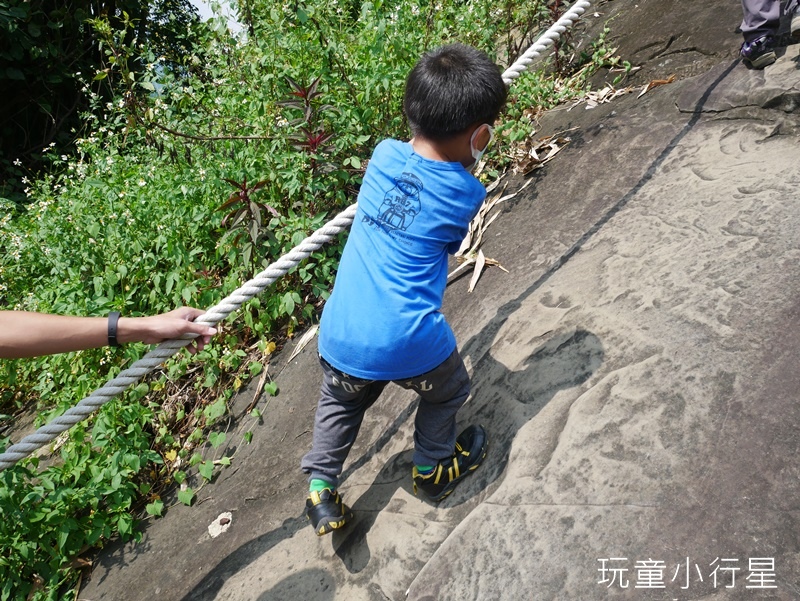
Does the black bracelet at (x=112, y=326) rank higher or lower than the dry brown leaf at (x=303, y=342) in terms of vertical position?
higher

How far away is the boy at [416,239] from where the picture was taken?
6.86 ft

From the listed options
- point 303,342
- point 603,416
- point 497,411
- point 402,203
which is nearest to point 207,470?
point 303,342

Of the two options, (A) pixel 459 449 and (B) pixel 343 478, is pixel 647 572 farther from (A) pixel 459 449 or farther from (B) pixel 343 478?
(B) pixel 343 478

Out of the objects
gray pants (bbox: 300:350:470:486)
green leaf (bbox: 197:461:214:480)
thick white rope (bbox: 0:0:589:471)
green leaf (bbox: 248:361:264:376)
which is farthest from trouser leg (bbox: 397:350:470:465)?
green leaf (bbox: 248:361:264:376)

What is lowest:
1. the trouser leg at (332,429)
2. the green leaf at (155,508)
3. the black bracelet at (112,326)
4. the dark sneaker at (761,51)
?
the green leaf at (155,508)

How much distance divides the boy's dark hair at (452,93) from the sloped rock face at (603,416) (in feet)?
3.35

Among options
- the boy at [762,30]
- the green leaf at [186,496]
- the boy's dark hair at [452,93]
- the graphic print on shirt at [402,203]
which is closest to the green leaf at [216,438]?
the green leaf at [186,496]

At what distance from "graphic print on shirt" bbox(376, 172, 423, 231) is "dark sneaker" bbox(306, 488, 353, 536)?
105 cm

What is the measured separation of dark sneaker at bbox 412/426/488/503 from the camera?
2352 mm

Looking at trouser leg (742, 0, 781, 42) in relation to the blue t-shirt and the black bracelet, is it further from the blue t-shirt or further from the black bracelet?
the black bracelet

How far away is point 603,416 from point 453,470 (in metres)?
0.58

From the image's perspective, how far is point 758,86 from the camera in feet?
10.5

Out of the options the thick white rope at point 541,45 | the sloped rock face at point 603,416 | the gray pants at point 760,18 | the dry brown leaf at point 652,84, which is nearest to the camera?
the sloped rock face at point 603,416

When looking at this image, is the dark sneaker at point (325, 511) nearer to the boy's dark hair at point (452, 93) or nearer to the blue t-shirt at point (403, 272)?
the blue t-shirt at point (403, 272)
